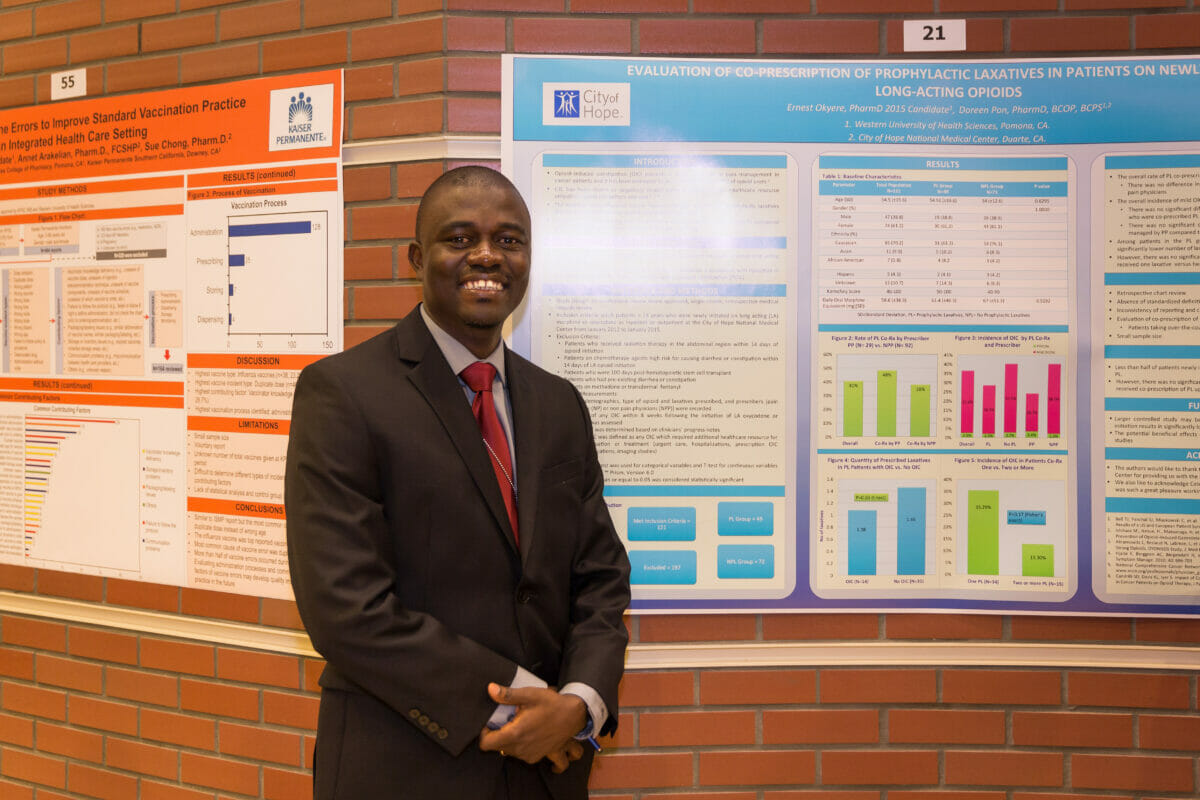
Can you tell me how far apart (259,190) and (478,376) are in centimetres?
109

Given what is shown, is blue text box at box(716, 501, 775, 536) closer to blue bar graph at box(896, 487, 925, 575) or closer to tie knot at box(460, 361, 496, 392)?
blue bar graph at box(896, 487, 925, 575)

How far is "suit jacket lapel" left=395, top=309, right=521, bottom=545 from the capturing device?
149cm

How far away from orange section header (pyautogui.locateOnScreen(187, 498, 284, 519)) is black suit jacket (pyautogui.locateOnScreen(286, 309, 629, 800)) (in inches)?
30.0

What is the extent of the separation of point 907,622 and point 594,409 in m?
1.06

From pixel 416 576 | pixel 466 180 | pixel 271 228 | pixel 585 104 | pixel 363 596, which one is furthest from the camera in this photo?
pixel 271 228

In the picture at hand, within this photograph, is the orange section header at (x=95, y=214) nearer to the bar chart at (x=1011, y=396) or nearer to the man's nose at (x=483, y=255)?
the man's nose at (x=483, y=255)

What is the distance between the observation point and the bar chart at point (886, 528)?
6.91ft

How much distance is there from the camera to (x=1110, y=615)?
2.09 metres

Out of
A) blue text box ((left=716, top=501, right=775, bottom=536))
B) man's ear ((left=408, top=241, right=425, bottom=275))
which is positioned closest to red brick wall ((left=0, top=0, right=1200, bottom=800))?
blue text box ((left=716, top=501, right=775, bottom=536))

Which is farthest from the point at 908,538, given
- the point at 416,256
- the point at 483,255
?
the point at 416,256

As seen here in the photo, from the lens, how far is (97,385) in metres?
2.38

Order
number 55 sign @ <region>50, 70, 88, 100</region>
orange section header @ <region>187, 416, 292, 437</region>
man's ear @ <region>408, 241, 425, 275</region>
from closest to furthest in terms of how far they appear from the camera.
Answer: man's ear @ <region>408, 241, 425, 275</region> < orange section header @ <region>187, 416, 292, 437</region> < number 55 sign @ <region>50, 70, 88, 100</region>

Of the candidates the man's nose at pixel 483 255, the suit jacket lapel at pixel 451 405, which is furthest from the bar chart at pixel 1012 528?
the man's nose at pixel 483 255

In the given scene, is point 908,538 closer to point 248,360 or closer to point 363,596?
point 363,596
